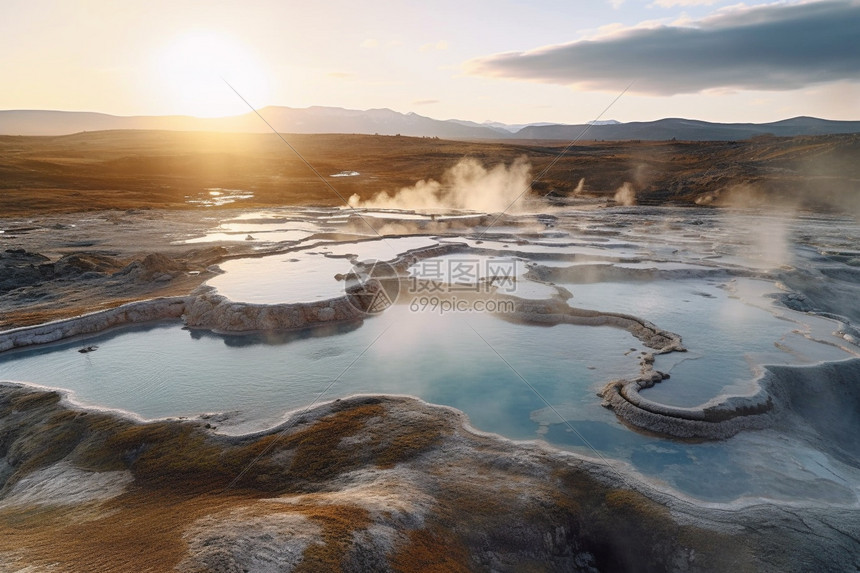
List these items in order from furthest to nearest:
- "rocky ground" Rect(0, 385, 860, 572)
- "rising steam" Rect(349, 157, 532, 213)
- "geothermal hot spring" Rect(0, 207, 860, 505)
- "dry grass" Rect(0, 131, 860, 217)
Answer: "dry grass" Rect(0, 131, 860, 217), "rising steam" Rect(349, 157, 532, 213), "geothermal hot spring" Rect(0, 207, 860, 505), "rocky ground" Rect(0, 385, 860, 572)

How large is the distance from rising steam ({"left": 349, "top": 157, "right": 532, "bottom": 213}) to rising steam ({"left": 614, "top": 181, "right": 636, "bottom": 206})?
8045 millimetres

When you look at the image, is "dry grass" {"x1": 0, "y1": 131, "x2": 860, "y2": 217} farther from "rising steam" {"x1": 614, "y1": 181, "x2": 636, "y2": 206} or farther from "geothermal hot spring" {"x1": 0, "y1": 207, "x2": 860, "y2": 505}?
"geothermal hot spring" {"x1": 0, "y1": 207, "x2": 860, "y2": 505}

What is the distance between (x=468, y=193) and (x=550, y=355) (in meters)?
33.1

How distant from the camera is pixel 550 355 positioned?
1132cm

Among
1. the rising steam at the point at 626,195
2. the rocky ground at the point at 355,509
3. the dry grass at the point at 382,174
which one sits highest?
the dry grass at the point at 382,174

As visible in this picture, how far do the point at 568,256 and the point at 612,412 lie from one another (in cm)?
1162

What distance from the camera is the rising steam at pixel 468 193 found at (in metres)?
39.5

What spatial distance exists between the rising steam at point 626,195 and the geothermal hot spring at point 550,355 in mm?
20670

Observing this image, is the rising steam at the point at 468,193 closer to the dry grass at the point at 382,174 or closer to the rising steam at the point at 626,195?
the dry grass at the point at 382,174

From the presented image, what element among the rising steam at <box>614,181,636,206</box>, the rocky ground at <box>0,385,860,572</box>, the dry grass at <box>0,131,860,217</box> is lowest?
the rocky ground at <box>0,385,860,572</box>

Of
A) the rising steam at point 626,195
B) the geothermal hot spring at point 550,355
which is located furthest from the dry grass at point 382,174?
the geothermal hot spring at point 550,355

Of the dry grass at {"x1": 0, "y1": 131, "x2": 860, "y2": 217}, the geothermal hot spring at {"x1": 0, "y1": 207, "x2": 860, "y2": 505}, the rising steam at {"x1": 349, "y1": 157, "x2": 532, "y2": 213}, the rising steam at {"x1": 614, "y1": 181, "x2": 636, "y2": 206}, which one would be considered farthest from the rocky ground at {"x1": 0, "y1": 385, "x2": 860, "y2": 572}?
the rising steam at {"x1": 614, "y1": 181, "x2": 636, "y2": 206}

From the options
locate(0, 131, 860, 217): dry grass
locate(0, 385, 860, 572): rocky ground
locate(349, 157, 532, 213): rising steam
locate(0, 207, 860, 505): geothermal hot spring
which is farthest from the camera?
locate(0, 131, 860, 217): dry grass

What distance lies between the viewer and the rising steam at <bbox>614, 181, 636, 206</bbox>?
4106cm
